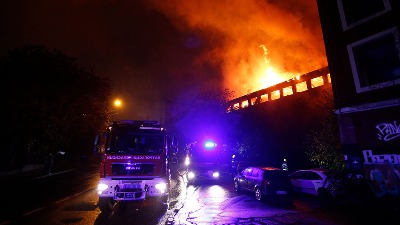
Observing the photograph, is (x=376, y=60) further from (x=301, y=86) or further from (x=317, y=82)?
(x=301, y=86)

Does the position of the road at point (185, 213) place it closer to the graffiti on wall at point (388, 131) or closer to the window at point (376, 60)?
the graffiti on wall at point (388, 131)

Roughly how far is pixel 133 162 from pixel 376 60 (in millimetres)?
12581

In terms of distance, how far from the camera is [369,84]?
1303 cm

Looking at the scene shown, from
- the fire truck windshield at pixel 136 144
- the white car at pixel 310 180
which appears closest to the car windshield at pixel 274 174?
the white car at pixel 310 180

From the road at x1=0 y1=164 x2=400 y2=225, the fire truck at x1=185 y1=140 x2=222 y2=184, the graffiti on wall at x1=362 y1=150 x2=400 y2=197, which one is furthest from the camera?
the fire truck at x1=185 y1=140 x2=222 y2=184

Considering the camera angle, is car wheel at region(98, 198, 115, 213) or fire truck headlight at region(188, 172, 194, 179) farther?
fire truck headlight at region(188, 172, 194, 179)

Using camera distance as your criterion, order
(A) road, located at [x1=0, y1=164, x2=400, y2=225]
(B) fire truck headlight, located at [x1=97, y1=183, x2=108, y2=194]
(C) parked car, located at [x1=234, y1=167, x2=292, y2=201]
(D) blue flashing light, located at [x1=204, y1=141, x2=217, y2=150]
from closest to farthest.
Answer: (A) road, located at [x1=0, y1=164, x2=400, y2=225], (B) fire truck headlight, located at [x1=97, y1=183, x2=108, y2=194], (C) parked car, located at [x1=234, y1=167, x2=292, y2=201], (D) blue flashing light, located at [x1=204, y1=141, x2=217, y2=150]

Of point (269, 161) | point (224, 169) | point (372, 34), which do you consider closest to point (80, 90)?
point (224, 169)

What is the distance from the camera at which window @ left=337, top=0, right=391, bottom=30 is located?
12930 millimetres

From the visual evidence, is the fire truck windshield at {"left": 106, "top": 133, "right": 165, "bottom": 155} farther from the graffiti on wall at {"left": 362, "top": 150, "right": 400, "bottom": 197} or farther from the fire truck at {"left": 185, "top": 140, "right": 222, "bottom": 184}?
the fire truck at {"left": 185, "top": 140, "right": 222, "bottom": 184}

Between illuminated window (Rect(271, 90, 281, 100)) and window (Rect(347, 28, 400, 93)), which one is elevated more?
illuminated window (Rect(271, 90, 281, 100))

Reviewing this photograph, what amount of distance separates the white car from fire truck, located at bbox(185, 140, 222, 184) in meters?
7.30

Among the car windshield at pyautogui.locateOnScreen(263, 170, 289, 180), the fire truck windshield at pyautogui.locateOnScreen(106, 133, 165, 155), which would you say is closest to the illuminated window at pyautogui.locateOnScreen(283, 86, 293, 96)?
the car windshield at pyautogui.locateOnScreen(263, 170, 289, 180)

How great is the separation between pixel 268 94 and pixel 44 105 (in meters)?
26.7
